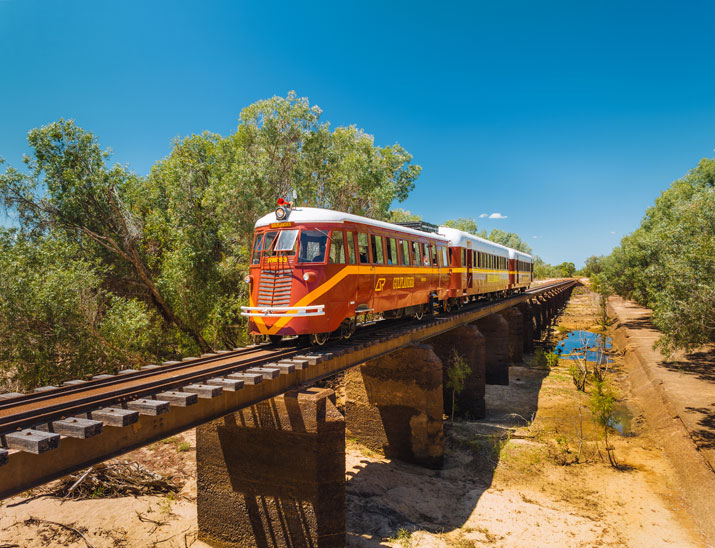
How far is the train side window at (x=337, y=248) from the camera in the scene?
9828 mm

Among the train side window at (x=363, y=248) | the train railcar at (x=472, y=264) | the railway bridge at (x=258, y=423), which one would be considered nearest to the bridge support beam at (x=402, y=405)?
the railway bridge at (x=258, y=423)

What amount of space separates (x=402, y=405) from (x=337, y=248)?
26.9 feet

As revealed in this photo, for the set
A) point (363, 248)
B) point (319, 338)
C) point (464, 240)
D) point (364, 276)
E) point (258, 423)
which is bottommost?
point (258, 423)

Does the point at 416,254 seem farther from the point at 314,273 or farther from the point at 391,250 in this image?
the point at 314,273

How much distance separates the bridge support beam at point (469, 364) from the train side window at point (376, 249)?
32.1 feet

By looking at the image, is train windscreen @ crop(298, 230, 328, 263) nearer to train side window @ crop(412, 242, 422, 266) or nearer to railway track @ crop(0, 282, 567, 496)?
railway track @ crop(0, 282, 567, 496)

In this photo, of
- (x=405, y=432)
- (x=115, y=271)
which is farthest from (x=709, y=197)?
(x=115, y=271)

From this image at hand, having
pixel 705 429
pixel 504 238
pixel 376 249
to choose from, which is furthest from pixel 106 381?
pixel 504 238

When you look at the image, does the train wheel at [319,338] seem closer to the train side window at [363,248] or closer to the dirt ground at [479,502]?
the train side window at [363,248]

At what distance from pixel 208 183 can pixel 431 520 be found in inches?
814

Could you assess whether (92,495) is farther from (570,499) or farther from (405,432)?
(570,499)

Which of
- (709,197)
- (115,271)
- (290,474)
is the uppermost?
(709,197)

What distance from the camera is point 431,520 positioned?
39.7 ft

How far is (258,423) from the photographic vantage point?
30.8ft
